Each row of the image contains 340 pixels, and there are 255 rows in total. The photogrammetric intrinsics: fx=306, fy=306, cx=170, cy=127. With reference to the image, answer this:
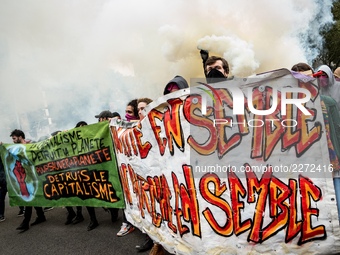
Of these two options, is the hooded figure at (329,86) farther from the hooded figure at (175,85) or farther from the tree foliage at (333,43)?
the tree foliage at (333,43)

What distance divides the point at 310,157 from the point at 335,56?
1803 cm

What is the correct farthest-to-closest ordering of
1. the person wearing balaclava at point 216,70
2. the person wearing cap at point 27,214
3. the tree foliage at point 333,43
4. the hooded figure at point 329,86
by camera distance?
the tree foliage at point 333,43 → the person wearing cap at point 27,214 → the person wearing balaclava at point 216,70 → the hooded figure at point 329,86

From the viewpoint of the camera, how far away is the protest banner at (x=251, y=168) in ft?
6.52

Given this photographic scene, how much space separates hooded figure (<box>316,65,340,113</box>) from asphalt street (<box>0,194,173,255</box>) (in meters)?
2.27

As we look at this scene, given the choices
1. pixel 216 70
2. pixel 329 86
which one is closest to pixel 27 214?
pixel 216 70

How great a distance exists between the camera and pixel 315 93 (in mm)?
2086

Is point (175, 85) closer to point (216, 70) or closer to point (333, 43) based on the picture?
point (216, 70)

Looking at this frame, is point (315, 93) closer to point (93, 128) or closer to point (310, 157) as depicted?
point (310, 157)

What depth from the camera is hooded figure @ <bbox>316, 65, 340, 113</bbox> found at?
2.20 metres

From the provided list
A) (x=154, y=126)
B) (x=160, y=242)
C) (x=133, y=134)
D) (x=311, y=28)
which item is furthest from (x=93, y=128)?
(x=311, y=28)

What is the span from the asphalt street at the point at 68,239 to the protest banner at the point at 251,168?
1.28 meters

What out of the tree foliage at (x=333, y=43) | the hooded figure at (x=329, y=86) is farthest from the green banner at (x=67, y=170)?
the tree foliage at (x=333, y=43)

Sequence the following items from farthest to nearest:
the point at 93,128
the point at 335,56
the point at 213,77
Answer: the point at 335,56 < the point at 93,128 < the point at 213,77

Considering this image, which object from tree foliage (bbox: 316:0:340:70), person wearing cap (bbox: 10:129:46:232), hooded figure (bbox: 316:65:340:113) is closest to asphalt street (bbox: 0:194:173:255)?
person wearing cap (bbox: 10:129:46:232)
